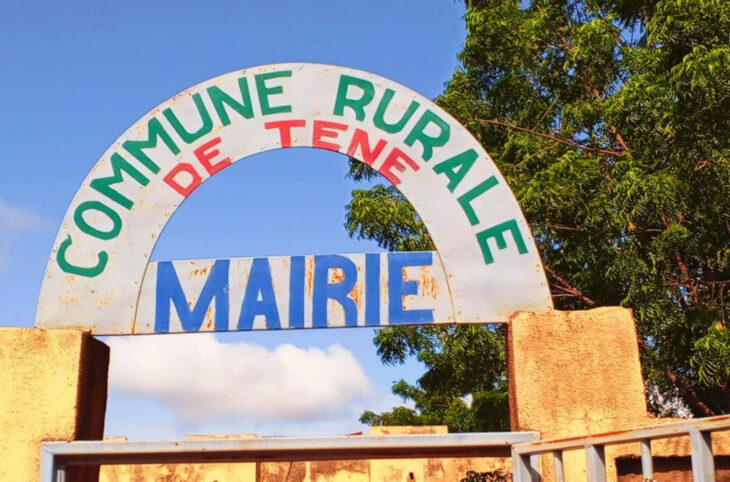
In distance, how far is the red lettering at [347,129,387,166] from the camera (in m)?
6.16

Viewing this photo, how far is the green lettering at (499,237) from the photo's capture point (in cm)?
584

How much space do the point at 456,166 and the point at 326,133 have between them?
96 cm

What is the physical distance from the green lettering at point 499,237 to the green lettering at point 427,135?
0.69 m

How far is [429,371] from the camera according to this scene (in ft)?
55.1

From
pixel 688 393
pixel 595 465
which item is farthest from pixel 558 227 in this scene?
pixel 595 465

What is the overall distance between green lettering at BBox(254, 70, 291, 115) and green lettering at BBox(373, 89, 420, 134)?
663mm

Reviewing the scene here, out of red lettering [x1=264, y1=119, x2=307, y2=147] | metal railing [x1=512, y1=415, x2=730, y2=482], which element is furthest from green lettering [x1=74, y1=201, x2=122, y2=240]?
metal railing [x1=512, y1=415, x2=730, y2=482]

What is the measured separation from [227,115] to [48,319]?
1890 millimetres

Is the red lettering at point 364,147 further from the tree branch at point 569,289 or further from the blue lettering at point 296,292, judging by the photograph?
the tree branch at point 569,289

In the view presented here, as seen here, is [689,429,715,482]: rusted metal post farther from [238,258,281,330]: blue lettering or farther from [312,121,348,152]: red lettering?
[312,121,348,152]: red lettering

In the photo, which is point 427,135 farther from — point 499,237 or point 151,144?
point 151,144

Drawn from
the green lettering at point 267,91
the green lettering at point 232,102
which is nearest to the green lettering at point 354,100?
the green lettering at point 267,91

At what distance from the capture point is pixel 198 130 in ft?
20.8

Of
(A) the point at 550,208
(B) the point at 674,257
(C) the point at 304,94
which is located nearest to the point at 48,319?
(C) the point at 304,94
